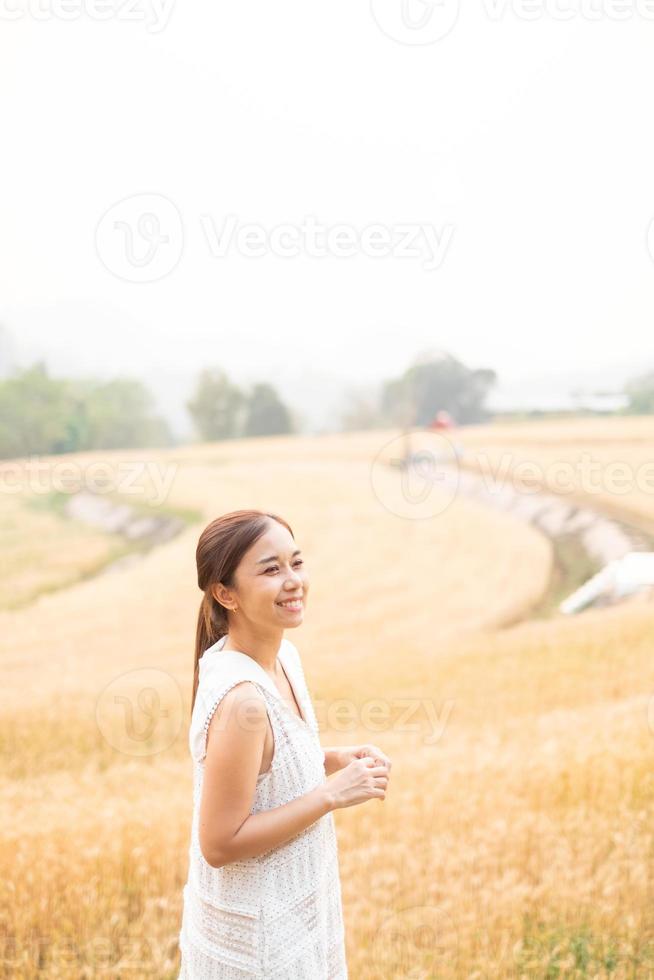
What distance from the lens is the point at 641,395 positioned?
9.04 feet

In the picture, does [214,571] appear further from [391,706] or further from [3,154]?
[3,154]

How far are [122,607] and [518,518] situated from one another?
1135 millimetres

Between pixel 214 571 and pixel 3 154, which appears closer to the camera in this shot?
pixel 214 571

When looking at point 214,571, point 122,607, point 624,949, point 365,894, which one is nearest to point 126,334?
point 122,607

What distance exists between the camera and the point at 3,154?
8.30 ft

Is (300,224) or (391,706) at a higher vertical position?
(300,224)
